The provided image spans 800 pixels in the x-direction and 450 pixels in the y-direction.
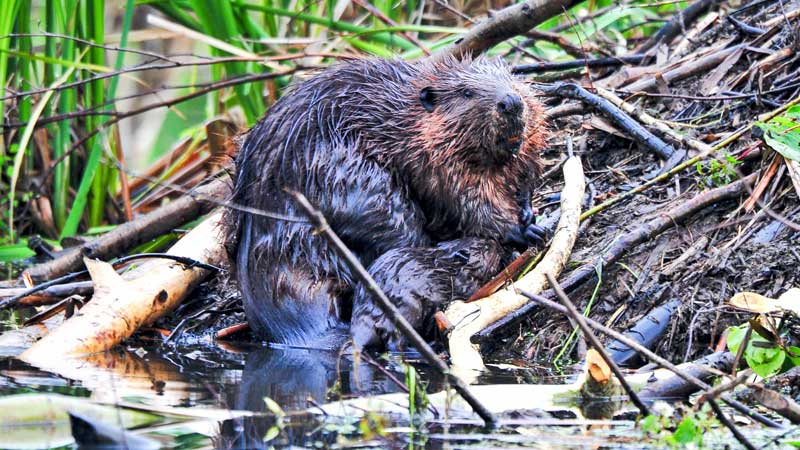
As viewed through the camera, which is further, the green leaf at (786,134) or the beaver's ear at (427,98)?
the beaver's ear at (427,98)

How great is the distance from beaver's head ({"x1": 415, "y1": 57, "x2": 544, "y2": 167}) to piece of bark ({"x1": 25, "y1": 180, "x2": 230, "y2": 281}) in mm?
1592

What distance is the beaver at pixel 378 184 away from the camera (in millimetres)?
4074

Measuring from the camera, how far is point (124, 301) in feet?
14.2

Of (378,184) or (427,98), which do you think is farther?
(427,98)

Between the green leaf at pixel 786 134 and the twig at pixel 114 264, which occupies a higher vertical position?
the green leaf at pixel 786 134

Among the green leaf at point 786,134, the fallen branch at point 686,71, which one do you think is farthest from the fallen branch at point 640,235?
the fallen branch at point 686,71

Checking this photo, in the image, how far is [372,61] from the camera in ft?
14.9

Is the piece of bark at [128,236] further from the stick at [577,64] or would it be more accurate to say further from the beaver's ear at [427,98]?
the stick at [577,64]

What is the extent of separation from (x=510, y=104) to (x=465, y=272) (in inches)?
25.9

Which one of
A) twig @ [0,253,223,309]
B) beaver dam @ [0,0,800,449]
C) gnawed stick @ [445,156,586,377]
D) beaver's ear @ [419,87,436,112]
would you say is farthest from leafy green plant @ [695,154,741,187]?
twig @ [0,253,223,309]

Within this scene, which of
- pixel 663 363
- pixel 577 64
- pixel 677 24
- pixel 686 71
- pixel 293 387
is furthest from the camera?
pixel 677 24

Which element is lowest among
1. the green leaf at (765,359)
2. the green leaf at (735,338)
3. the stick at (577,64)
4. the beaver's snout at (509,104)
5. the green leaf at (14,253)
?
the green leaf at (14,253)

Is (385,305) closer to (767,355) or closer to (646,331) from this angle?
(767,355)

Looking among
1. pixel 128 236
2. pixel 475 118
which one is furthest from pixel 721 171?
pixel 128 236
